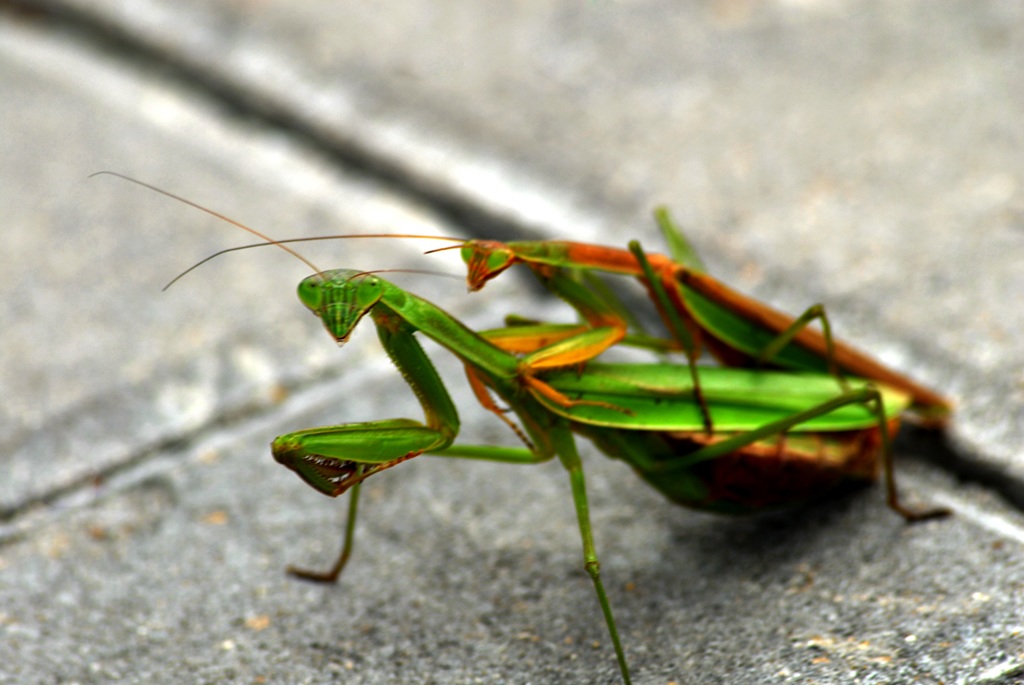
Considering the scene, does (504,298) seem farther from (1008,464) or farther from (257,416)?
(1008,464)

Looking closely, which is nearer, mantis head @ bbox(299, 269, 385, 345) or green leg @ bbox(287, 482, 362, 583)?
mantis head @ bbox(299, 269, 385, 345)

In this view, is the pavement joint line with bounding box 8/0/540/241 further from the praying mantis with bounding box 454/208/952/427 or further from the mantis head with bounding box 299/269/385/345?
the mantis head with bounding box 299/269/385/345

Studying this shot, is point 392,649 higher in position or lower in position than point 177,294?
lower

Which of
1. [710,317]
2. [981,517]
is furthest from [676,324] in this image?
[981,517]

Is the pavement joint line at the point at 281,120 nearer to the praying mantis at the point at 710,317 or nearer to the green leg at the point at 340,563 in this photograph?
the praying mantis at the point at 710,317

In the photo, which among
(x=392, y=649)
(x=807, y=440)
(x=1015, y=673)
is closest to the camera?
(x=1015, y=673)

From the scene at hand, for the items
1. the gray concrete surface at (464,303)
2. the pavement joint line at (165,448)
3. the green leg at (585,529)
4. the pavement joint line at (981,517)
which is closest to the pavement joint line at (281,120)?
the gray concrete surface at (464,303)

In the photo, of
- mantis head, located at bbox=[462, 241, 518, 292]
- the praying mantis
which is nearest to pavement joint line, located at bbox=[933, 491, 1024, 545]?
the praying mantis

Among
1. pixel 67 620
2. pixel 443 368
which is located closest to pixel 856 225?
pixel 443 368

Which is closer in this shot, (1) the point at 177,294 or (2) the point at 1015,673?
(2) the point at 1015,673
